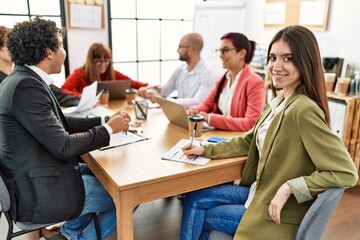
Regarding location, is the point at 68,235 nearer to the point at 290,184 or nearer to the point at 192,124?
the point at 192,124

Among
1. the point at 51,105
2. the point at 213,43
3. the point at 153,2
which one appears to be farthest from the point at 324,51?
the point at 51,105

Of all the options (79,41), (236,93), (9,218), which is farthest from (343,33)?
(9,218)

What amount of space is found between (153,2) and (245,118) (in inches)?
118

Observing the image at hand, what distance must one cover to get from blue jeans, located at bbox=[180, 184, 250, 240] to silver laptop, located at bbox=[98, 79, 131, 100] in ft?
4.55

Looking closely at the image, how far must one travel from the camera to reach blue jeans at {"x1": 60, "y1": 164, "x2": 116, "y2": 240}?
1.54 meters

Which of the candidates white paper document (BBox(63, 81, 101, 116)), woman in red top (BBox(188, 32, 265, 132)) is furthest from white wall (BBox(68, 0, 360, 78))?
white paper document (BBox(63, 81, 101, 116))

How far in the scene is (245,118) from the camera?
6.27 feet

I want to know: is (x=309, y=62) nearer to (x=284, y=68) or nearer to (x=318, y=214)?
(x=284, y=68)

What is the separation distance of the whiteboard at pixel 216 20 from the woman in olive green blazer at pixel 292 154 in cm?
287

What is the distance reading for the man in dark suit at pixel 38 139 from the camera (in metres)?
1.26

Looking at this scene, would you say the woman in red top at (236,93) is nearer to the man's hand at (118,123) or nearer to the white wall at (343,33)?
the man's hand at (118,123)

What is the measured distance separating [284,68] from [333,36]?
2407 millimetres

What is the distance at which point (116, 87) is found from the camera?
2658 millimetres

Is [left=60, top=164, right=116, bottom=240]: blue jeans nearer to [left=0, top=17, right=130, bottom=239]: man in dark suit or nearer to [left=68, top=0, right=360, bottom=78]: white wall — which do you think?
[left=0, top=17, right=130, bottom=239]: man in dark suit
